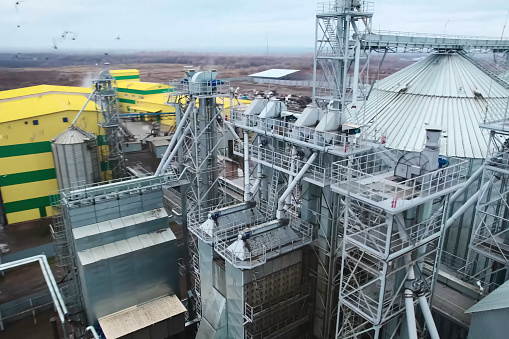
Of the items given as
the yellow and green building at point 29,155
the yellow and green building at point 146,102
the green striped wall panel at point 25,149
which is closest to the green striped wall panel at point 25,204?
the yellow and green building at point 29,155

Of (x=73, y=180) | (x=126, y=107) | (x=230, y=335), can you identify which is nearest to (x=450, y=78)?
(x=230, y=335)

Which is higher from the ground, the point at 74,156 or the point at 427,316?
the point at 74,156

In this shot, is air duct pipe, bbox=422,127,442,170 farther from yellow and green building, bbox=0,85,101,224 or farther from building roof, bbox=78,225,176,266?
yellow and green building, bbox=0,85,101,224

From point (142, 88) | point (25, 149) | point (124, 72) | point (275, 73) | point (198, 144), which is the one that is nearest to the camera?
point (198, 144)

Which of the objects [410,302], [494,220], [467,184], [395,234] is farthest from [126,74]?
[410,302]

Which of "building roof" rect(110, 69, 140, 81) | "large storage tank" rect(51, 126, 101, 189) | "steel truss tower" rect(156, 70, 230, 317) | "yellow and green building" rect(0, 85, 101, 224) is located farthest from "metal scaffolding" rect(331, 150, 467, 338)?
"building roof" rect(110, 69, 140, 81)

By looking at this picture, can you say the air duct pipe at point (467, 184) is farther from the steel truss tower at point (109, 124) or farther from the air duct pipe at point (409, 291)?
the steel truss tower at point (109, 124)

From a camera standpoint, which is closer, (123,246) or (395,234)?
(395,234)

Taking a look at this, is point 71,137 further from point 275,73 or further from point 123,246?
point 275,73
